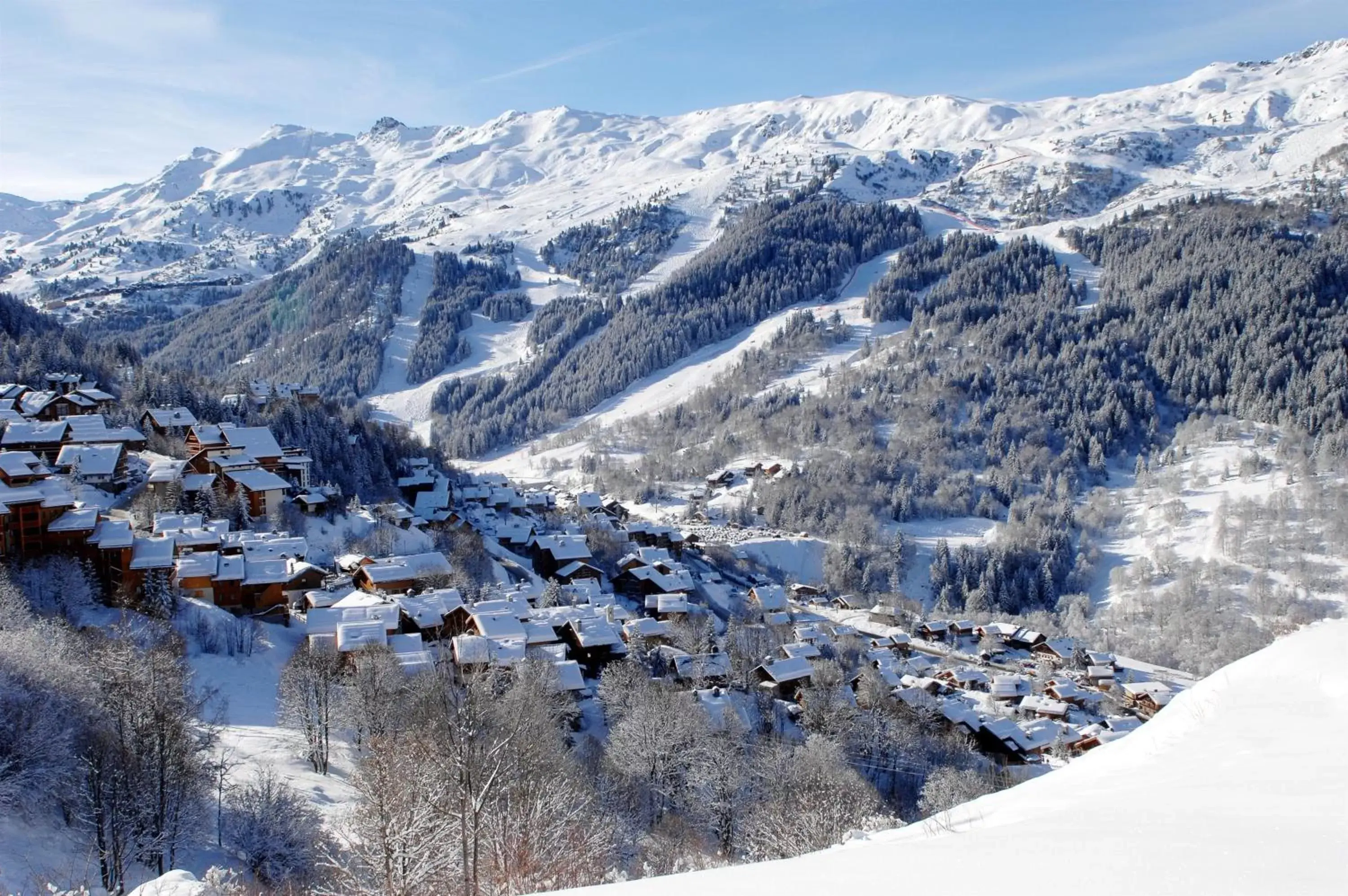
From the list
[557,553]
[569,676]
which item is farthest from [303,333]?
[569,676]

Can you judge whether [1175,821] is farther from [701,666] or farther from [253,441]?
[253,441]

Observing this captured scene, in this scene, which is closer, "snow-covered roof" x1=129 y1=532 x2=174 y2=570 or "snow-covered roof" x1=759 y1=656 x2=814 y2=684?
"snow-covered roof" x1=129 y1=532 x2=174 y2=570

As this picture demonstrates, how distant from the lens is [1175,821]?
6.69 m

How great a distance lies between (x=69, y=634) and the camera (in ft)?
76.7

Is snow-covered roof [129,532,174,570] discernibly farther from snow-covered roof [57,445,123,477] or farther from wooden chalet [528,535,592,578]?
wooden chalet [528,535,592,578]

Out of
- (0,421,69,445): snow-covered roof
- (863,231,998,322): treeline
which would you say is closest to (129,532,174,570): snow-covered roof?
(0,421,69,445): snow-covered roof

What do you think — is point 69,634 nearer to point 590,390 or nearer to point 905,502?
point 905,502

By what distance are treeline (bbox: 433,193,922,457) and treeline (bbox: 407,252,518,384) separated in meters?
17.1

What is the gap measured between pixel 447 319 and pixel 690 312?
5631 centimetres

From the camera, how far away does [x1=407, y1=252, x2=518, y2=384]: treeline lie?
170 m

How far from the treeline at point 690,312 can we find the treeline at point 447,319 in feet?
56.0

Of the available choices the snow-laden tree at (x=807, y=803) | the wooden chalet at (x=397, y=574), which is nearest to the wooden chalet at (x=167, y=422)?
the wooden chalet at (x=397, y=574)

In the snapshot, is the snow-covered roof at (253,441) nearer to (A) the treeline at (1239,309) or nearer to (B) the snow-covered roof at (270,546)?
(B) the snow-covered roof at (270,546)

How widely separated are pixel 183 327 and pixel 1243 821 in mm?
222817
